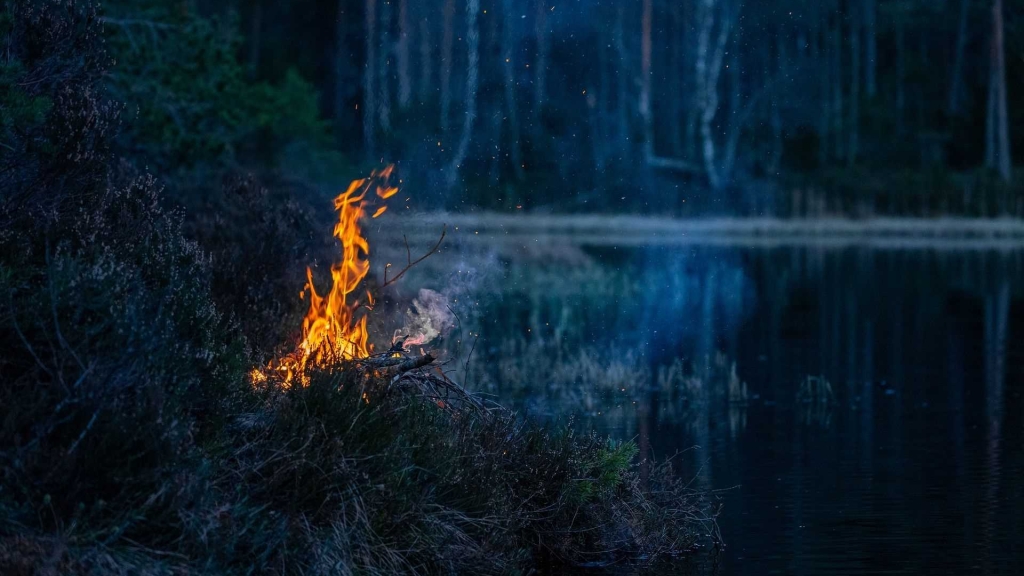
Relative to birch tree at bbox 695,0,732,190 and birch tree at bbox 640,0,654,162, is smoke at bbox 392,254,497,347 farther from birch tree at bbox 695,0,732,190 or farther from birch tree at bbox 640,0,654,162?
birch tree at bbox 640,0,654,162

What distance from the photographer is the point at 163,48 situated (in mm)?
26141

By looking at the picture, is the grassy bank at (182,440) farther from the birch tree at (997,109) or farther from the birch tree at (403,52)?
the birch tree at (997,109)

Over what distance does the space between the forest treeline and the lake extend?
20.7ft

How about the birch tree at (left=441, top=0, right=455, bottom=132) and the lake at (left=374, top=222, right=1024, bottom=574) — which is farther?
the birch tree at (left=441, top=0, right=455, bottom=132)

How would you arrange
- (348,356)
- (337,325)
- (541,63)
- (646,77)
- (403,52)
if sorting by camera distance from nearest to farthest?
(348,356) → (337,325) → (403,52) → (541,63) → (646,77)

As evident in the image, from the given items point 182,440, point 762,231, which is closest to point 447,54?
point 762,231

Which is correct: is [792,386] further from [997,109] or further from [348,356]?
[997,109]

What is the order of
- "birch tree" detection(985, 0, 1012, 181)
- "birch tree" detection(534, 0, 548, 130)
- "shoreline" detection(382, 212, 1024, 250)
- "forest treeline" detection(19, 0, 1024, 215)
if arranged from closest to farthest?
"birch tree" detection(534, 0, 548, 130), "forest treeline" detection(19, 0, 1024, 215), "shoreline" detection(382, 212, 1024, 250), "birch tree" detection(985, 0, 1012, 181)

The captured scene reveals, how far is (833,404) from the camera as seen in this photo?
1889 cm

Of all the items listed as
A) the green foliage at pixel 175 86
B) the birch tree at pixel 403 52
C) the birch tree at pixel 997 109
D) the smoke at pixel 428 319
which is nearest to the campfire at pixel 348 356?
the smoke at pixel 428 319

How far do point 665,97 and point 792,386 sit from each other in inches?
1588

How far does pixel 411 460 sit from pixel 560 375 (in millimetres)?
10783

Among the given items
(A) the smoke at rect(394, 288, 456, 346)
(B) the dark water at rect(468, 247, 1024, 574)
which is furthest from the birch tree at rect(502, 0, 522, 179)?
(A) the smoke at rect(394, 288, 456, 346)

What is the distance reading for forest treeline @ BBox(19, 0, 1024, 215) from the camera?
44625mm
